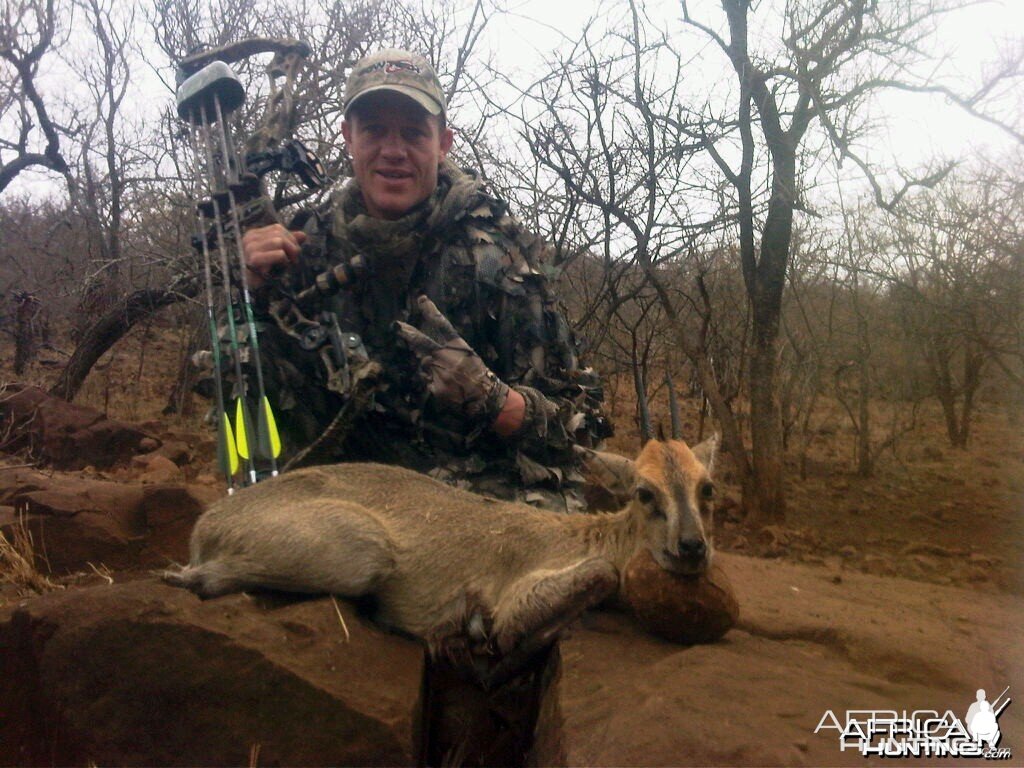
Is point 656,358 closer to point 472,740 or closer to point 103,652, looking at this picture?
point 472,740

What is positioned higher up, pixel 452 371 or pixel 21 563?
pixel 452 371

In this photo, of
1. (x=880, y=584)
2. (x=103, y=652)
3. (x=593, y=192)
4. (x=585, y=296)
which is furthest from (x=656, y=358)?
(x=103, y=652)

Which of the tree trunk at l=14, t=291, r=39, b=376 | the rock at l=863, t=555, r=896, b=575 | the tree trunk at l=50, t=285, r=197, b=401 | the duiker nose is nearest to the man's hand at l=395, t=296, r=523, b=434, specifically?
the duiker nose

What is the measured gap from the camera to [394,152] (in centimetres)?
526

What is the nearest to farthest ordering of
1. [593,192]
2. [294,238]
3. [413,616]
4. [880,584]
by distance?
[413,616]
[294,238]
[880,584]
[593,192]

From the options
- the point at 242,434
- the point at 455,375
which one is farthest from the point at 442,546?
the point at 242,434

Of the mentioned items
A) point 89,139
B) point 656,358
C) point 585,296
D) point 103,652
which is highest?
point 89,139

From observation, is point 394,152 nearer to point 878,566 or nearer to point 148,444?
point 878,566

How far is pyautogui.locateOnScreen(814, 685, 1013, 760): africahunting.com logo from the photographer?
2570 millimetres

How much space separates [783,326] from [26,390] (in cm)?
1028

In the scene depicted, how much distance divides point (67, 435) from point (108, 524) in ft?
17.9

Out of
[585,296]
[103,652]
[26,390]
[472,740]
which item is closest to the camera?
[103,652]

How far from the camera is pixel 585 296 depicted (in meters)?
9.98

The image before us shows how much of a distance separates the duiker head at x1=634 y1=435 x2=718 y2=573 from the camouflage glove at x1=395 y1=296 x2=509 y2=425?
46.0 inches
